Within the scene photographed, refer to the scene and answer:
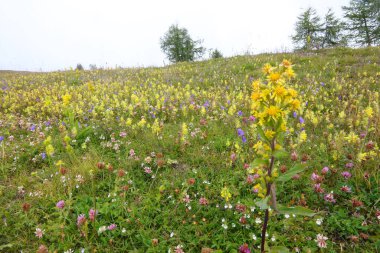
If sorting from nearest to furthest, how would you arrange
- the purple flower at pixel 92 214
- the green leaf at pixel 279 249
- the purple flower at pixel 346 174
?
the green leaf at pixel 279 249
the purple flower at pixel 92 214
the purple flower at pixel 346 174

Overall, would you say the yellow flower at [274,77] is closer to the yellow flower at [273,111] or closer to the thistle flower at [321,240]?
the yellow flower at [273,111]

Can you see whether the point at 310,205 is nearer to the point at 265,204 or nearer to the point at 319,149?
the point at 319,149

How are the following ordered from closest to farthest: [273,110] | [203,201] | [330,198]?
[273,110], [330,198], [203,201]

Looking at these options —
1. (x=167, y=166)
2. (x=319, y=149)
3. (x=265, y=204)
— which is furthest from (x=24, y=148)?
(x=319, y=149)

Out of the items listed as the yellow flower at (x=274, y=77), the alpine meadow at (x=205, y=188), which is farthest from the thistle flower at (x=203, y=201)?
the yellow flower at (x=274, y=77)

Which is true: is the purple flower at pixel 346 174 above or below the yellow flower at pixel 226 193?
below

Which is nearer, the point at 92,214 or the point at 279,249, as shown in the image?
the point at 279,249

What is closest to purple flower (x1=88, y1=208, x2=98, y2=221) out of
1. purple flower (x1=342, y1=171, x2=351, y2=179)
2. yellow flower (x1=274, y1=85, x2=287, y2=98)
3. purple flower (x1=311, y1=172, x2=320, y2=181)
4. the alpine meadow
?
the alpine meadow

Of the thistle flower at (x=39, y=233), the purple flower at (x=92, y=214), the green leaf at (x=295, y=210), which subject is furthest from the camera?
the purple flower at (x=92, y=214)

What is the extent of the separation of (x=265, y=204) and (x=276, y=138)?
1.65ft

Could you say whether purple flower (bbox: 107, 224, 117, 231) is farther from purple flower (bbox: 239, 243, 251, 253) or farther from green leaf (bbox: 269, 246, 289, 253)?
green leaf (bbox: 269, 246, 289, 253)

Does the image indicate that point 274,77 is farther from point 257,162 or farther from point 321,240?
point 321,240

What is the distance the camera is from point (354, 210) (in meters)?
2.72

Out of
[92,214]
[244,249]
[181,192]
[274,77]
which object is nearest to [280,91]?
[274,77]
